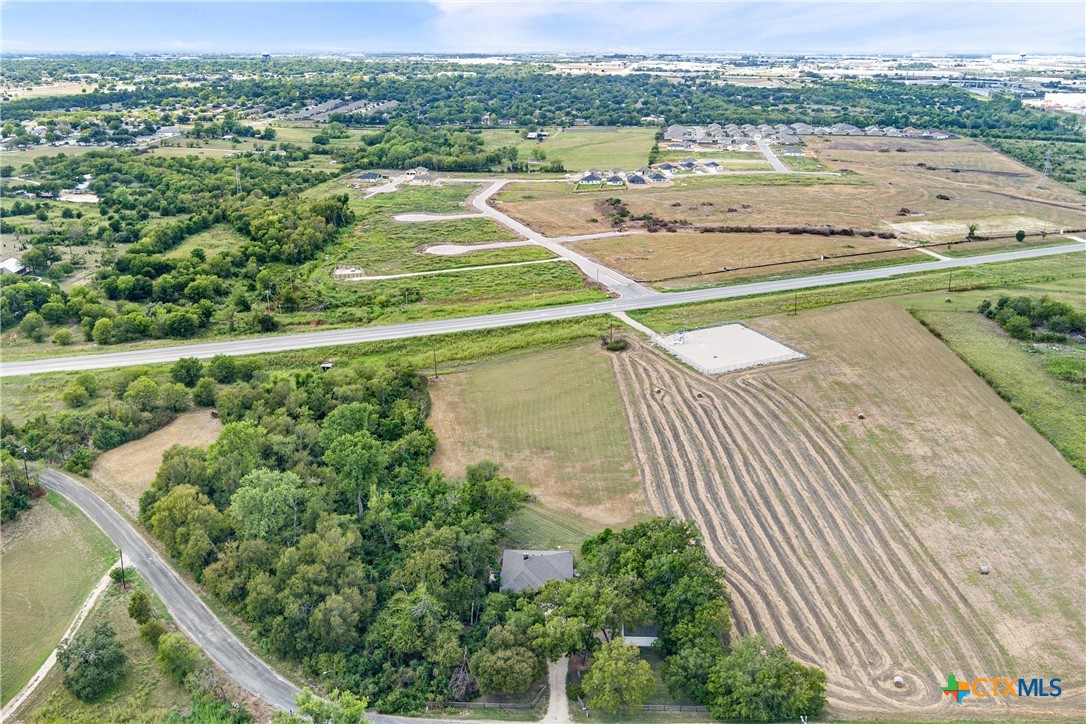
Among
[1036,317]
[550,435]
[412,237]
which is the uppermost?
[412,237]

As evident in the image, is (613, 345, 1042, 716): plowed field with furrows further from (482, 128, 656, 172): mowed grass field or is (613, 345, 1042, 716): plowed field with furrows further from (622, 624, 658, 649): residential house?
(482, 128, 656, 172): mowed grass field

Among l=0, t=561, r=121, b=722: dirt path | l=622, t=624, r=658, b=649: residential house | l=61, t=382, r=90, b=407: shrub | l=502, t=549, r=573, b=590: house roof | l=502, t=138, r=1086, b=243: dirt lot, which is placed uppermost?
l=502, t=138, r=1086, b=243: dirt lot

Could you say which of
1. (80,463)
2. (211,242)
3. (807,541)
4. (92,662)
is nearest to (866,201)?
(807,541)

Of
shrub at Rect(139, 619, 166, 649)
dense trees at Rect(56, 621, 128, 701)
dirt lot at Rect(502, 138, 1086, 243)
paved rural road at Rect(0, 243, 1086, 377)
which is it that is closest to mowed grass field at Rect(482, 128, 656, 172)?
dirt lot at Rect(502, 138, 1086, 243)

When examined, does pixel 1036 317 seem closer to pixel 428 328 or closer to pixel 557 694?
pixel 428 328

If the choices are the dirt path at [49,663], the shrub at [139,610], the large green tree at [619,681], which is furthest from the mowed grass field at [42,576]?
the large green tree at [619,681]

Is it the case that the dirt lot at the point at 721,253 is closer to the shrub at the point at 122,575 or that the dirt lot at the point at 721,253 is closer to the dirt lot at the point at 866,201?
the dirt lot at the point at 866,201
